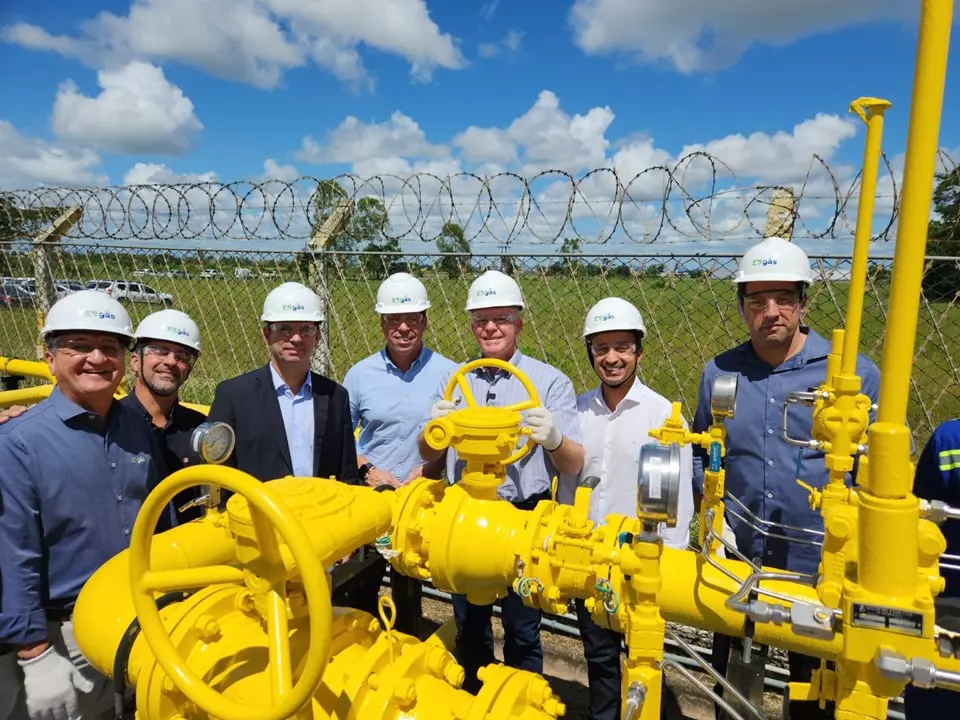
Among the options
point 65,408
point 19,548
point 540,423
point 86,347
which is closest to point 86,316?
point 86,347

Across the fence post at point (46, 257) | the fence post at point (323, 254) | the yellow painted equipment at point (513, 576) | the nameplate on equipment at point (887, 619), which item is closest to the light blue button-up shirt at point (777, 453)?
the yellow painted equipment at point (513, 576)

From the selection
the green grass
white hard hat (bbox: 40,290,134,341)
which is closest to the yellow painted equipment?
white hard hat (bbox: 40,290,134,341)

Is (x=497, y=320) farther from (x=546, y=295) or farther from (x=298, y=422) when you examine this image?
(x=546, y=295)

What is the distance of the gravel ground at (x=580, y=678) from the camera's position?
Result: 314cm

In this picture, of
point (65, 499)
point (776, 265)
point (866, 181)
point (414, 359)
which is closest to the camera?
point (866, 181)

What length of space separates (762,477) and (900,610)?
170 centimetres

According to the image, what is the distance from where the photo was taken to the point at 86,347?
2285 millimetres

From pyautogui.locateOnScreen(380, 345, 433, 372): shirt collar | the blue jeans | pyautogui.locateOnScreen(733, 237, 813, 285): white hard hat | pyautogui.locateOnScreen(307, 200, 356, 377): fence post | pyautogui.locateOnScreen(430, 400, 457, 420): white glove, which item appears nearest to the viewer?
pyautogui.locateOnScreen(430, 400, 457, 420): white glove

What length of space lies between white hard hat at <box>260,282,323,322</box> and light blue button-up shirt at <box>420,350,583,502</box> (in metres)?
0.94

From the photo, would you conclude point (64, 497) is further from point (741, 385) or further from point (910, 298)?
point (741, 385)

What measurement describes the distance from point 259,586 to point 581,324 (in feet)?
18.8

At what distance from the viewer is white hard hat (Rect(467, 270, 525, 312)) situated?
9.70ft

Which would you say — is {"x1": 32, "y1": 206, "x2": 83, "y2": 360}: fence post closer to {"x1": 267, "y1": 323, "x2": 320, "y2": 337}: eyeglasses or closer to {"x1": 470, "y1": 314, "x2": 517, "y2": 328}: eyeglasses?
{"x1": 267, "y1": 323, "x2": 320, "y2": 337}: eyeglasses

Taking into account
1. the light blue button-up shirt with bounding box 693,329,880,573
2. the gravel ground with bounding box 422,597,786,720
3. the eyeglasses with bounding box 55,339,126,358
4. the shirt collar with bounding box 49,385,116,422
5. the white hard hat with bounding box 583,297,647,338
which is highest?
the eyeglasses with bounding box 55,339,126,358
